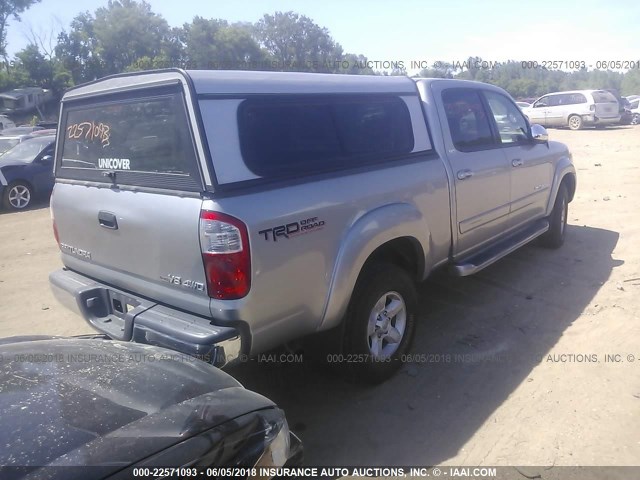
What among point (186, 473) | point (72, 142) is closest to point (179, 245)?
point (186, 473)

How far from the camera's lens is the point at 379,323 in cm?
363

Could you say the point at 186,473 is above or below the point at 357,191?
below

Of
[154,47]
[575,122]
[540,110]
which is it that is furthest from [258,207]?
[154,47]

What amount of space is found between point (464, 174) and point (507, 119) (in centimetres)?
151

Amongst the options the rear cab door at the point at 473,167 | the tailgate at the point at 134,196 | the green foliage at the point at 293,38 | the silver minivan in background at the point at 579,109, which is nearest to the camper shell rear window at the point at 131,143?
the tailgate at the point at 134,196

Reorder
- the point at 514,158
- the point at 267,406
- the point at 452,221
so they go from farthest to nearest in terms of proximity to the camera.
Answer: the point at 514,158
the point at 452,221
the point at 267,406

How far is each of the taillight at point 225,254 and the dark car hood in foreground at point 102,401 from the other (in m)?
0.41

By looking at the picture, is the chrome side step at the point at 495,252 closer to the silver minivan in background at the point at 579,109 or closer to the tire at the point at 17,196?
the tire at the point at 17,196

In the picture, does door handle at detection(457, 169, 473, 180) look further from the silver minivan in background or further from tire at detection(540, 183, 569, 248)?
the silver minivan in background

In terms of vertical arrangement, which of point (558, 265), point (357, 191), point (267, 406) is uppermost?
point (357, 191)

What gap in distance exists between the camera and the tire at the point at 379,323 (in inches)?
133

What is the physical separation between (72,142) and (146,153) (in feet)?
3.47

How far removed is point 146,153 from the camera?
3.03 meters

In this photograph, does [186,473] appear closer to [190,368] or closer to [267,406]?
[267,406]
